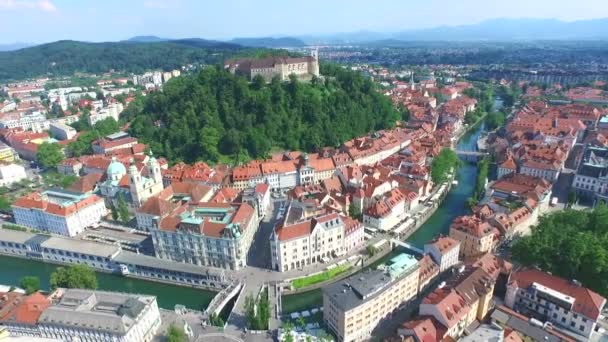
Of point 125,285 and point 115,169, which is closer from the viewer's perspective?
point 125,285

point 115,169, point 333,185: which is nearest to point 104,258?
point 115,169

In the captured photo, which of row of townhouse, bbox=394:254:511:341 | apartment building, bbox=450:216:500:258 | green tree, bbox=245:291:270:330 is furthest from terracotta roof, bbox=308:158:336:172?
green tree, bbox=245:291:270:330

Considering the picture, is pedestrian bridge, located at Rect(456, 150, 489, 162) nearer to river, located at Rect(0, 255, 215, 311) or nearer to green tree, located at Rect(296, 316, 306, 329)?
green tree, located at Rect(296, 316, 306, 329)

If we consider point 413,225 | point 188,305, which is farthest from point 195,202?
point 413,225

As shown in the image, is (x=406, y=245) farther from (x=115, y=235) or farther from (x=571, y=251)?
(x=115, y=235)

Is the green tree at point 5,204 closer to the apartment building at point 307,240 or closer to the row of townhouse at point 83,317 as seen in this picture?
the row of townhouse at point 83,317

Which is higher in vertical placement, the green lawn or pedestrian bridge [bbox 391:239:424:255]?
the green lawn
